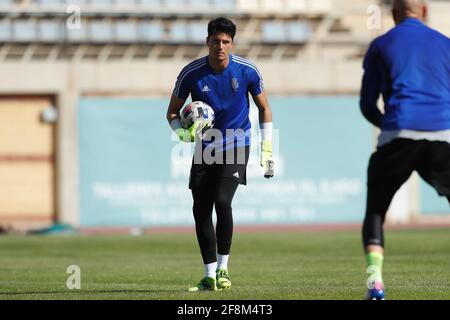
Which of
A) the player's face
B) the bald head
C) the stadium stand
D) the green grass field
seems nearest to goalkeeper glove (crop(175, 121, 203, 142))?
the player's face

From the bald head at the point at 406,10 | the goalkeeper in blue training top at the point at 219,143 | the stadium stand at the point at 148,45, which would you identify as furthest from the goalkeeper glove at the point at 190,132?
the stadium stand at the point at 148,45

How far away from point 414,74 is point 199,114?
2784mm

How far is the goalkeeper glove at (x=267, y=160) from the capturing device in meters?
11.4

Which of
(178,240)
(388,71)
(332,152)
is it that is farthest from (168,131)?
(388,71)

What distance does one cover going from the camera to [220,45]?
429 inches

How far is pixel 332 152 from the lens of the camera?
111ft

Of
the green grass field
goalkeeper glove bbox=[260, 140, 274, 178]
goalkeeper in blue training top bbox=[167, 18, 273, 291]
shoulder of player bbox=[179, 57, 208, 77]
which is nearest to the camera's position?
the green grass field

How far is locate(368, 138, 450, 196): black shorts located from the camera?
8555mm

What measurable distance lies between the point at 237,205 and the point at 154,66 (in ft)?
15.9

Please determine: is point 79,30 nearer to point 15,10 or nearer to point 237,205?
point 15,10

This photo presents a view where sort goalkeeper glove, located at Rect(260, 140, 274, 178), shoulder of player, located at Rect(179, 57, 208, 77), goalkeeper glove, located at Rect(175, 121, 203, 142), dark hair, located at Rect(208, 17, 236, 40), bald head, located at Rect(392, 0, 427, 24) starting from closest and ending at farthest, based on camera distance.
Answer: bald head, located at Rect(392, 0, 427, 24) → dark hair, located at Rect(208, 17, 236, 40) → goalkeeper glove, located at Rect(175, 121, 203, 142) → shoulder of player, located at Rect(179, 57, 208, 77) → goalkeeper glove, located at Rect(260, 140, 274, 178)

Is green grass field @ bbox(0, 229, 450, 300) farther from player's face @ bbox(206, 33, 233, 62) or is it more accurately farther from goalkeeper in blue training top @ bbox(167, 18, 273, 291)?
player's face @ bbox(206, 33, 233, 62)

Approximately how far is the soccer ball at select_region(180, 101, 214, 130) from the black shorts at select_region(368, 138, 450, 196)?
8.47 feet

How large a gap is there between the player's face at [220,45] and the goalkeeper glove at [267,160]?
1.00 metres
